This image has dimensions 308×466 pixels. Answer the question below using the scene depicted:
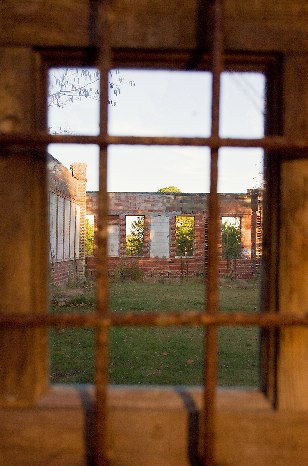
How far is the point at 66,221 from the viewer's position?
1335 centimetres

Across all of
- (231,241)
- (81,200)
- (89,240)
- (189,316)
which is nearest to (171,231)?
(231,241)

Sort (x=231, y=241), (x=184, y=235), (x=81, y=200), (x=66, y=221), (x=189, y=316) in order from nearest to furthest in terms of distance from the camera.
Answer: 1. (x=189, y=316)
2. (x=66, y=221)
3. (x=81, y=200)
4. (x=231, y=241)
5. (x=184, y=235)

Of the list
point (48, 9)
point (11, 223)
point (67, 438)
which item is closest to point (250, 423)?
point (67, 438)

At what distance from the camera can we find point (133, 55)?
1118mm

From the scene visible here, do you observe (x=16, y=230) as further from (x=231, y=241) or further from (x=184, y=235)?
(x=184, y=235)

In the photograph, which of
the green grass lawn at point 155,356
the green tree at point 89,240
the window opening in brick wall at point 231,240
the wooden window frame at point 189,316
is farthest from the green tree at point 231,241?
the wooden window frame at point 189,316

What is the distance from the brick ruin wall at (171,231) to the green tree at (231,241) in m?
0.17

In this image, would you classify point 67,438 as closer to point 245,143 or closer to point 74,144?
point 74,144

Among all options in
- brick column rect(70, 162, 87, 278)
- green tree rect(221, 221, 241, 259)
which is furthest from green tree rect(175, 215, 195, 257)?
brick column rect(70, 162, 87, 278)

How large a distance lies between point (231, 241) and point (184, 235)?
6.43 ft

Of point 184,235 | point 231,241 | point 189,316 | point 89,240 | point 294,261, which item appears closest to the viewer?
point 189,316

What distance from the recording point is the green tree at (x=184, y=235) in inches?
692

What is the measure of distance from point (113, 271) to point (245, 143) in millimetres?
14174

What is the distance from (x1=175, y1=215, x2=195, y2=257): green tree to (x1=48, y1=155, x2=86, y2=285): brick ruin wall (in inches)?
145
